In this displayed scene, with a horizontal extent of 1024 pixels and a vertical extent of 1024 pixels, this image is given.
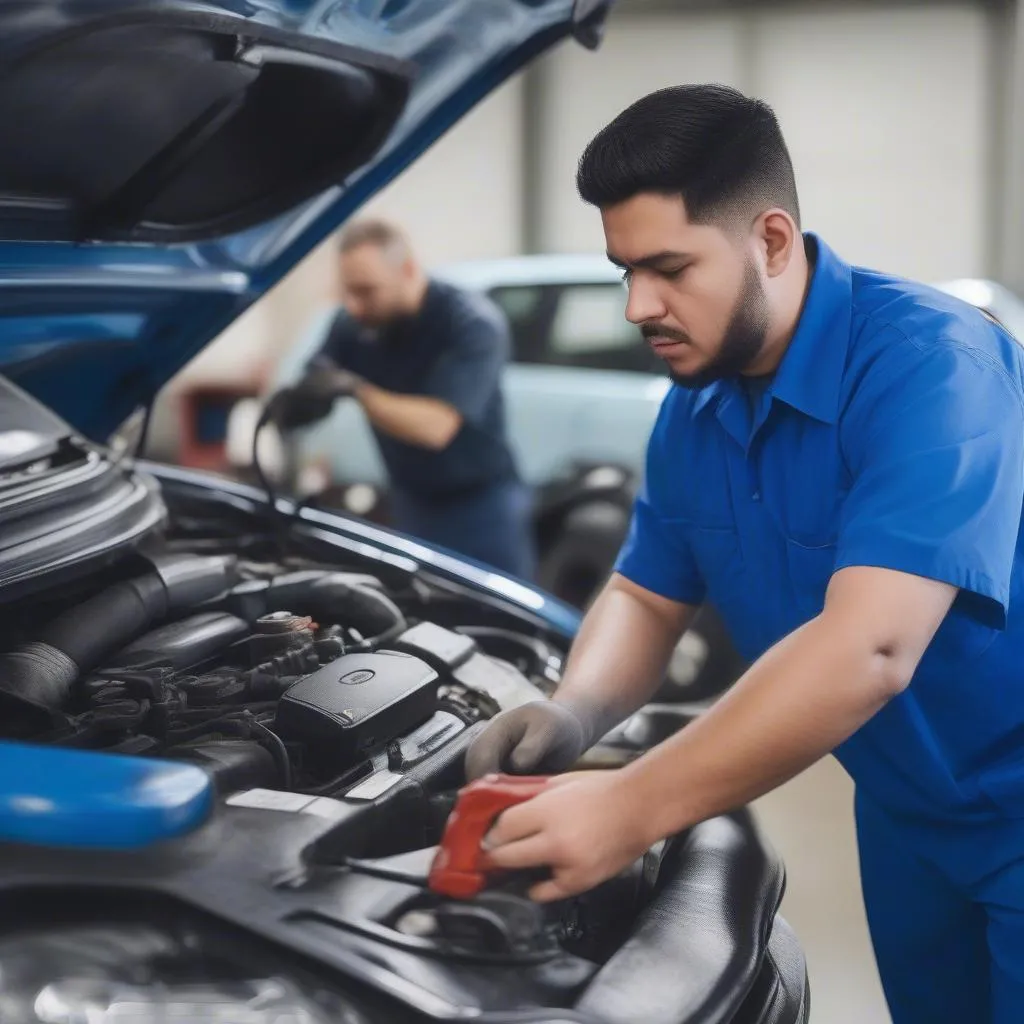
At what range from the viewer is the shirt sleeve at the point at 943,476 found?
3.61 ft

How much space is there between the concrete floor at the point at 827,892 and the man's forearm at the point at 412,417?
1.16 m

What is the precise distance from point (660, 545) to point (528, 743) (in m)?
0.38

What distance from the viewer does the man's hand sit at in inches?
41.2

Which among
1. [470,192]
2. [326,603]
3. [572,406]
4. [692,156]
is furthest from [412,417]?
[470,192]

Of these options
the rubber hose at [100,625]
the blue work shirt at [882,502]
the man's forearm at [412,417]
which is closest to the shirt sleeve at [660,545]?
the blue work shirt at [882,502]

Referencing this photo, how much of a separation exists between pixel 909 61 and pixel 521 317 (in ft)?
12.8

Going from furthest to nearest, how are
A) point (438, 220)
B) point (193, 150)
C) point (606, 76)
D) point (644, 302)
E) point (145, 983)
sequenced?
point (438, 220) → point (606, 76) → point (193, 150) → point (644, 302) → point (145, 983)

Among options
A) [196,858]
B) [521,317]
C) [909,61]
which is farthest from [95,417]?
[909,61]

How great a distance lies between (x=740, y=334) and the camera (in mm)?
1264

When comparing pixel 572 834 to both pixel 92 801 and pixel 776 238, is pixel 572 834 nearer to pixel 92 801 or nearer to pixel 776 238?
pixel 92 801

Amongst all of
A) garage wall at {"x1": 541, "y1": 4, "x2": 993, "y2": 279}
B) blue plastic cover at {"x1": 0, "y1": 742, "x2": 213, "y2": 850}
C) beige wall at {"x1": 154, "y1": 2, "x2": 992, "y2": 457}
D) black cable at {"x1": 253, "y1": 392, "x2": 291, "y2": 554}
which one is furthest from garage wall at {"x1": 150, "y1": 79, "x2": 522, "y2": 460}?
blue plastic cover at {"x1": 0, "y1": 742, "x2": 213, "y2": 850}

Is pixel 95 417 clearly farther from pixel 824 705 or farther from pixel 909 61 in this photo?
pixel 909 61

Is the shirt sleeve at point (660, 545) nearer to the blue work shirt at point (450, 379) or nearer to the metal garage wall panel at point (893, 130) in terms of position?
the blue work shirt at point (450, 379)

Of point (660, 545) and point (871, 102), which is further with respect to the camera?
point (871, 102)
